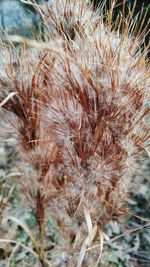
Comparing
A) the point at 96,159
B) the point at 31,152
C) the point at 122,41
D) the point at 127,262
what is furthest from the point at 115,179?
the point at 127,262

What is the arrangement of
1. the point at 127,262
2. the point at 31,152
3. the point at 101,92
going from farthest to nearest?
the point at 127,262 < the point at 31,152 < the point at 101,92

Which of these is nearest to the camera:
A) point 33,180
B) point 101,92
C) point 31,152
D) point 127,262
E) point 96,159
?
point 101,92

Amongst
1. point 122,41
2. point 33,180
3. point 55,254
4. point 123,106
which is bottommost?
point 55,254

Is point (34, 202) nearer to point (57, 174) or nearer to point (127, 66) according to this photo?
point (57, 174)

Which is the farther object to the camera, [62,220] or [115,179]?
[62,220]

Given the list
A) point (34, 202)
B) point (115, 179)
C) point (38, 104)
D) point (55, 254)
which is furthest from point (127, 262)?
point (38, 104)

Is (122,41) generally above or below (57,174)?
above

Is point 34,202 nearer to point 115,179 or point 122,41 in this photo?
point 115,179
